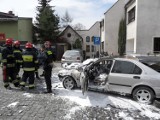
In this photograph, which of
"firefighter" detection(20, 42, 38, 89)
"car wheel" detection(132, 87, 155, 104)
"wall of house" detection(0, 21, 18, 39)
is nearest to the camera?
"car wheel" detection(132, 87, 155, 104)

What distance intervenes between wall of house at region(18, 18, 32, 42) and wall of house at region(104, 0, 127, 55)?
35.3 feet

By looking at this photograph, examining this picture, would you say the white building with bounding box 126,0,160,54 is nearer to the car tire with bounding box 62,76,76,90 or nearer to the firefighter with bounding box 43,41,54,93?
the car tire with bounding box 62,76,76,90

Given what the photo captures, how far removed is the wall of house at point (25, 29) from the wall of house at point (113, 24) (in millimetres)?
10747

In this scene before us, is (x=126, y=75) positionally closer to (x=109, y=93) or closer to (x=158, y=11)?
(x=109, y=93)

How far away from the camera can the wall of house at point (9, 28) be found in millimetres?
29781

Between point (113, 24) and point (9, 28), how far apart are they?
13.2m

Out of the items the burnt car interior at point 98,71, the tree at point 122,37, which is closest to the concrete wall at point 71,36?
the tree at point 122,37

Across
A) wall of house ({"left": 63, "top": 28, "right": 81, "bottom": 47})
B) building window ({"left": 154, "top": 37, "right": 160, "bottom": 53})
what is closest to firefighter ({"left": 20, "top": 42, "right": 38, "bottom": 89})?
building window ({"left": 154, "top": 37, "right": 160, "bottom": 53})

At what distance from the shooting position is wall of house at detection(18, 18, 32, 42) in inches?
1201

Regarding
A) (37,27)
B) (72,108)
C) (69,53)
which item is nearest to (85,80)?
(72,108)

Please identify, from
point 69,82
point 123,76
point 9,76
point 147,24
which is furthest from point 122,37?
point 123,76

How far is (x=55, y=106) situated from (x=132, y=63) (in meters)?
3.02

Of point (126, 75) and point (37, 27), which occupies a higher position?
point (37, 27)

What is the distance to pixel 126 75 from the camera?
317 inches
